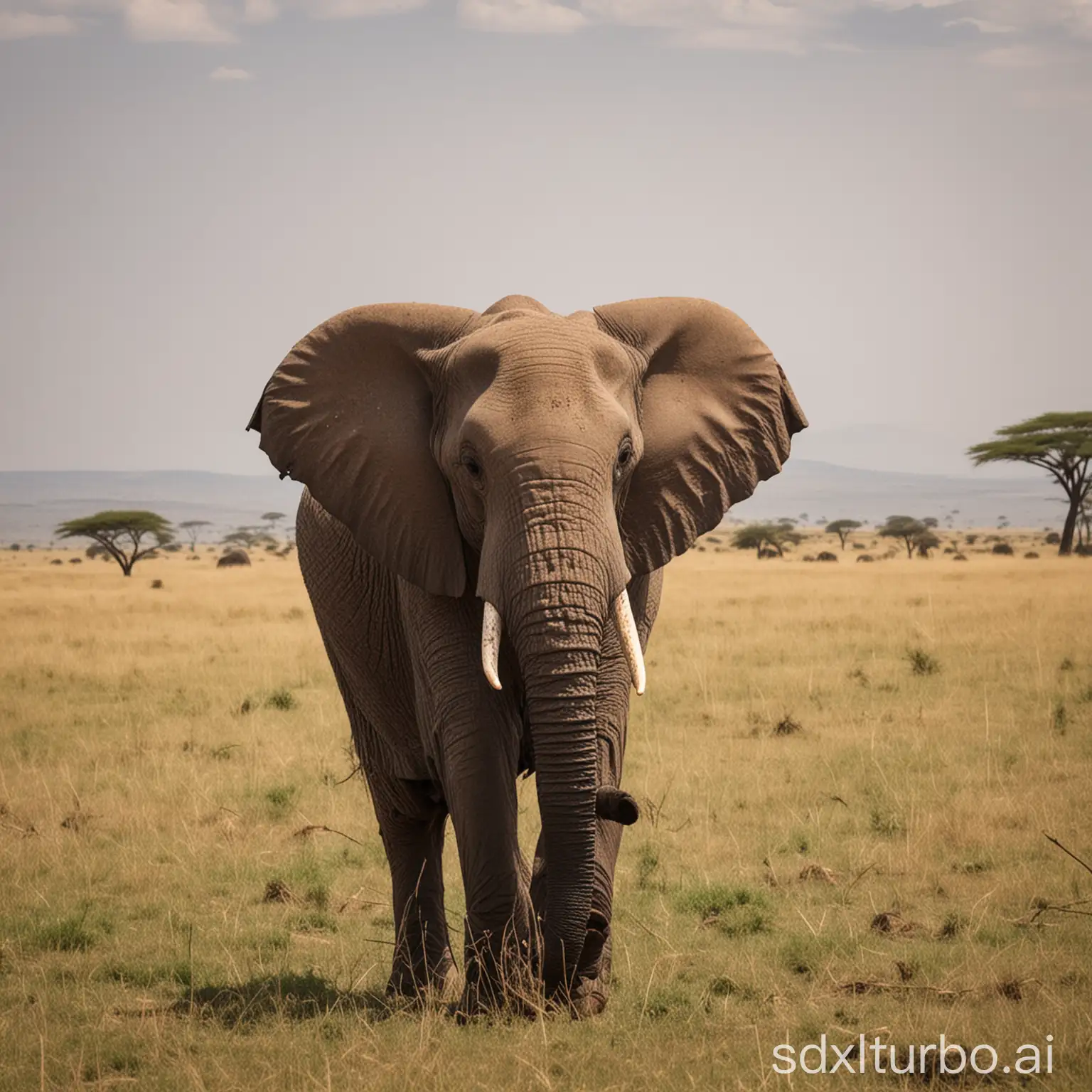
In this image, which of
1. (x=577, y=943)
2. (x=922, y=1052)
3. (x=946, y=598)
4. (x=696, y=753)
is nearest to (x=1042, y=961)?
(x=922, y=1052)

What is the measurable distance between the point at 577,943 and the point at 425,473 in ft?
6.49

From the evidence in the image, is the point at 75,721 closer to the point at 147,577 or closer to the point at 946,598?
the point at 946,598

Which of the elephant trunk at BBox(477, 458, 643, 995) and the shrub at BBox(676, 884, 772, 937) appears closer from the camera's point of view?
the elephant trunk at BBox(477, 458, 643, 995)

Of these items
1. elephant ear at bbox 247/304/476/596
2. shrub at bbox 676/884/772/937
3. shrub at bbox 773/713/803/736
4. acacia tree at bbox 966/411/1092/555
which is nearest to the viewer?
elephant ear at bbox 247/304/476/596

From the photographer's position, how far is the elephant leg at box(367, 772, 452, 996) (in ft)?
24.0

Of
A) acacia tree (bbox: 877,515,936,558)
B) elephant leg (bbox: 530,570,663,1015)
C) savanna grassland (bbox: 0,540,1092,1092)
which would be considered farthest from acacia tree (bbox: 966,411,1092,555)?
elephant leg (bbox: 530,570,663,1015)

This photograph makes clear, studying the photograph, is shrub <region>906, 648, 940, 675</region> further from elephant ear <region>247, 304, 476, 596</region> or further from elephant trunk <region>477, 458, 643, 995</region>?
elephant trunk <region>477, 458, 643, 995</region>

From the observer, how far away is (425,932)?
24.3 ft

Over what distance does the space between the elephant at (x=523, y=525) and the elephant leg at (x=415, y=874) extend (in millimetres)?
22

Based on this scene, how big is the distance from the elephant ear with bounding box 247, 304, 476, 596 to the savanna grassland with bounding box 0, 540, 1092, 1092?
78.9 inches

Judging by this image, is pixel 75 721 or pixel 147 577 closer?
pixel 75 721

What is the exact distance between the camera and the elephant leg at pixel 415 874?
24.0ft

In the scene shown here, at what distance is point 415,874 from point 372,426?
242 centimetres

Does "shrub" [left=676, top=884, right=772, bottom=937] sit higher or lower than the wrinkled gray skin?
lower
